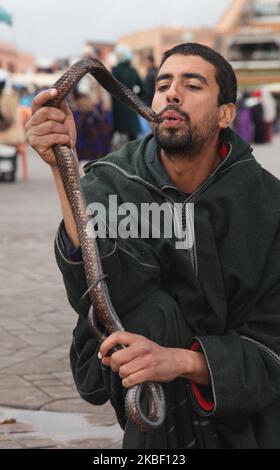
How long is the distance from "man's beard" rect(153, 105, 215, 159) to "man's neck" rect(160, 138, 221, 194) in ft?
0.18

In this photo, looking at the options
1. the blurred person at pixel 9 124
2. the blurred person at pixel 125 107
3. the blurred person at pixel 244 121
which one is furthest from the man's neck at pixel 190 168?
Result: the blurred person at pixel 244 121

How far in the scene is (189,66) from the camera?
9.57 ft

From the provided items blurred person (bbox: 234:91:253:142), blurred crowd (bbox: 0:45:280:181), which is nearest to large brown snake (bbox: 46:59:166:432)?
blurred crowd (bbox: 0:45:280:181)

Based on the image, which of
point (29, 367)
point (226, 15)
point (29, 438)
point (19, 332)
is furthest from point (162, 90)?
point (226, 15)

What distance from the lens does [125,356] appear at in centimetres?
247

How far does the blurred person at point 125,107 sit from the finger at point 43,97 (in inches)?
405

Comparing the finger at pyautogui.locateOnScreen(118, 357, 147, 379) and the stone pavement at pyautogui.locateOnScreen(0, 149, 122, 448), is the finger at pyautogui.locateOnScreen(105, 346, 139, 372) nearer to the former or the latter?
the finger at pyautogui.locateOnScreen(118, 357, 147, 379)

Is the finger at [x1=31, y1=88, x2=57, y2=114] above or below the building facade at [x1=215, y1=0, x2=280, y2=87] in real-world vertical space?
below

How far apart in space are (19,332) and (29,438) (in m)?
1.61

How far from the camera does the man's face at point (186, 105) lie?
286 cm

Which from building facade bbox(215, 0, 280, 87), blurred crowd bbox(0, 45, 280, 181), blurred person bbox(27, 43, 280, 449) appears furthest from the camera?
building facade bbox(215, 0, 280, 87)

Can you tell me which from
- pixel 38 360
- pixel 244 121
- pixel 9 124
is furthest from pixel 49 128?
pixel 244 121

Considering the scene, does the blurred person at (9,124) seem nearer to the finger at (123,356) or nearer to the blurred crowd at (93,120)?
the blurred crowd at (93,120)

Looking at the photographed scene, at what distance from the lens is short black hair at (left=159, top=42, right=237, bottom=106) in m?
2.94
